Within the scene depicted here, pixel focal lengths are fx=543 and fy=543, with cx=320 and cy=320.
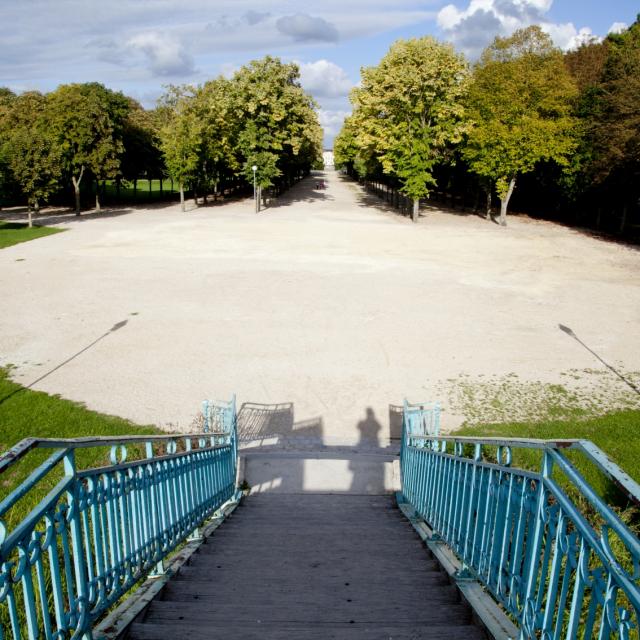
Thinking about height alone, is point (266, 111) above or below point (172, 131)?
above

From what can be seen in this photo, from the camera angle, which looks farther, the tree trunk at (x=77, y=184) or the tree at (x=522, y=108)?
the tree trunk at (x=77, y=184)

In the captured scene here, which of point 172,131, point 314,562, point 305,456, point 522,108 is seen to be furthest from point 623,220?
point 314,562

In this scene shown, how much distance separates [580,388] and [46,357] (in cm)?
1417

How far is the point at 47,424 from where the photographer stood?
447 inches

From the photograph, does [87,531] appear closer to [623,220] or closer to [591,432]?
[591,432]

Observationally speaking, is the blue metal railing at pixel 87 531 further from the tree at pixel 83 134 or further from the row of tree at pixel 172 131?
the tree at pixel 83 134

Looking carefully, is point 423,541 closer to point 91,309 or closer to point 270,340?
point 270,340

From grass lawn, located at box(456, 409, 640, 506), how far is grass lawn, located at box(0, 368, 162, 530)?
7110 mm

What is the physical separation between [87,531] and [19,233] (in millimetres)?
38087

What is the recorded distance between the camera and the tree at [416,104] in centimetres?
3975

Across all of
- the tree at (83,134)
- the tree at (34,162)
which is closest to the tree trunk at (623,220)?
the tree at (83,134)

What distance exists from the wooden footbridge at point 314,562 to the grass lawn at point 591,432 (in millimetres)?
5158

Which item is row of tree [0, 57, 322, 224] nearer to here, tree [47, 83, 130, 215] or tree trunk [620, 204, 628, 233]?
tree [47, 83, 130, 215]

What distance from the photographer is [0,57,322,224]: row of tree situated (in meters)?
37.3
